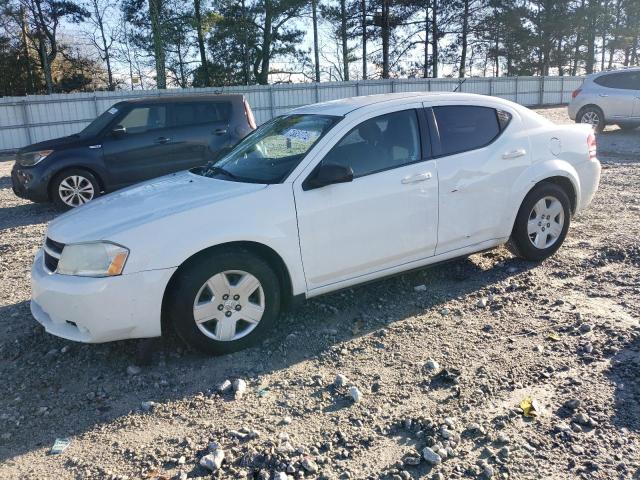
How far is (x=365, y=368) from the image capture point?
3812 millimetres

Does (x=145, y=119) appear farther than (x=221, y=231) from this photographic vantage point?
Yes

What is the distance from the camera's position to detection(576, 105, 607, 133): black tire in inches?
627

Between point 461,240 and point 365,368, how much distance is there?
5.44 ft

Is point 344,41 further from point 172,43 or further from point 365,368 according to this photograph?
point 365,368

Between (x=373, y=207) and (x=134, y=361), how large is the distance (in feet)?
6.69

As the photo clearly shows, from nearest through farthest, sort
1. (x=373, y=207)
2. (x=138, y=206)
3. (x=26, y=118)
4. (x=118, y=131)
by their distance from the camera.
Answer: (x=138, y=206)
(x=373, y=207)
(x=118, y=131)
(x=26, y=118)

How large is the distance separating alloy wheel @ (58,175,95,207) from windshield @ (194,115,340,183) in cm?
501

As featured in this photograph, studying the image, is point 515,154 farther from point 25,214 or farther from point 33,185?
point 25,214

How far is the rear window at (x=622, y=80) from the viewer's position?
603 inches

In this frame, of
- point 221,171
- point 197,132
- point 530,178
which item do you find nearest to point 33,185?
point 197,132

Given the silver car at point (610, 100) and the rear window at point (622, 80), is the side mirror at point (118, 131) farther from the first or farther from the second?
the rear window at point (622, 80)

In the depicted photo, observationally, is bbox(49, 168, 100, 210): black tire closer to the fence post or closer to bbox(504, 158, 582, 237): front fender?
bbox(504, 158, 582, 237): front fender

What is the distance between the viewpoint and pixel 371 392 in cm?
352

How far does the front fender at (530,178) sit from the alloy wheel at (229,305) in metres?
2.48
